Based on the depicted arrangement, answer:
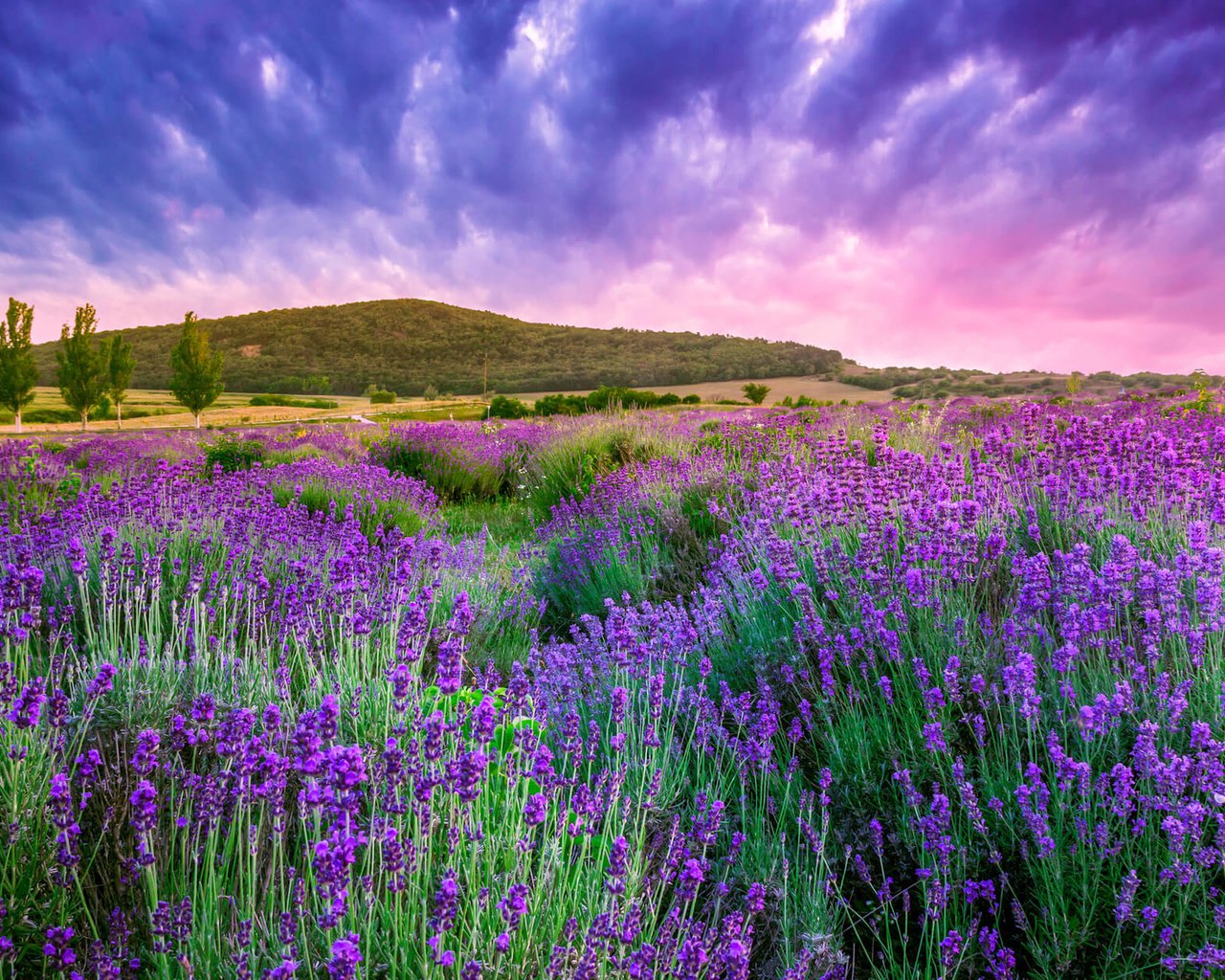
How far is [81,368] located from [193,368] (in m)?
4.72

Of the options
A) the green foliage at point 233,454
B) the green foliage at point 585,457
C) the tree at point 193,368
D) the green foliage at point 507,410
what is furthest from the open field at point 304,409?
the green foliage at point 585,457

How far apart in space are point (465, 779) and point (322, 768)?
273mm

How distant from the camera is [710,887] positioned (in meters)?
2.20

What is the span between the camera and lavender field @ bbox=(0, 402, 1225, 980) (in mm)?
1490

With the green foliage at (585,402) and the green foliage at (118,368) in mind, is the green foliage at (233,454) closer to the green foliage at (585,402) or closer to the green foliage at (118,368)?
the green foliage at (585,402)

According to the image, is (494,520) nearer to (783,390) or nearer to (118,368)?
(783,390)

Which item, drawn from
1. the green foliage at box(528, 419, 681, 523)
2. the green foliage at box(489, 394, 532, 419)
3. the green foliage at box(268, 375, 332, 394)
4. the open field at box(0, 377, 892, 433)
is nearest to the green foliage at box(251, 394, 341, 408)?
the open field at box(0, 377, 892, 433)

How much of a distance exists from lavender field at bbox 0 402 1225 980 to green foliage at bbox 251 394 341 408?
44.0 meters

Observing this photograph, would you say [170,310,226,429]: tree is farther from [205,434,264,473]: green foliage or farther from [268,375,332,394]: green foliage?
[205,434,264,473]: green foliage

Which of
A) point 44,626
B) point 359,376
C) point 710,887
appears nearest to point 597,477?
point 44,626

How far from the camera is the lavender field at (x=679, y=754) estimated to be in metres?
1.49

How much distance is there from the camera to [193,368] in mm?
37406

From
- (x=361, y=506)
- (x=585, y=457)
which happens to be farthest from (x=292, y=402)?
(x=361, y=506)

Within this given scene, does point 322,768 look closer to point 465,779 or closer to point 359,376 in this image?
point 465,779
